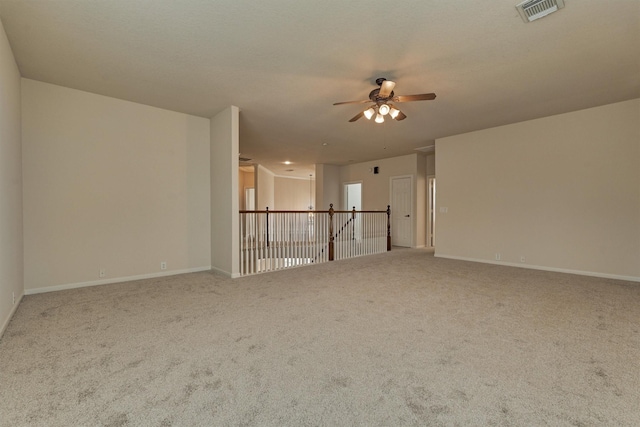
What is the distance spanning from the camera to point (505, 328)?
2.48 metres

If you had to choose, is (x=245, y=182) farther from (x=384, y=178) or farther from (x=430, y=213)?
(x=430, y=213)

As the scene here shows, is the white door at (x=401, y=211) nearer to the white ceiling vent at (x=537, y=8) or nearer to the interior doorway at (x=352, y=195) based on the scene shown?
the interior doorway at (x=352, y=195)

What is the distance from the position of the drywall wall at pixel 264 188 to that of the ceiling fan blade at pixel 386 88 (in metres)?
6.82

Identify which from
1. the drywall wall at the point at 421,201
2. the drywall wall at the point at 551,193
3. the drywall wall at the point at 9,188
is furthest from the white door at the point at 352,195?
the drywall wall at the point at 9,188

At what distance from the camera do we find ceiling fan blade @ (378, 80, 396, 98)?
10.1 ft

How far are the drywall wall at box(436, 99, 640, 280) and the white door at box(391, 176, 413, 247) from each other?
165 cm

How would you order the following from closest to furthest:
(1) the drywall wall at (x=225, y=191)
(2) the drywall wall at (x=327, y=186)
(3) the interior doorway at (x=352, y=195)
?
1. (1) the drywall wall at (x=225, y=191)
2. (2) the drywall wall at (x=327, y=186)
3. (3) the interior doorway at (x=352, y=195)

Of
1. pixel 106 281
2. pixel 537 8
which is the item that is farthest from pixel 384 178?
pixel 106 281

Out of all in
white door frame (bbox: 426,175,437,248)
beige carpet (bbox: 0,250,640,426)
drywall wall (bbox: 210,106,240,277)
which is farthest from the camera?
white door frame (bbox: 426,175,437,248)

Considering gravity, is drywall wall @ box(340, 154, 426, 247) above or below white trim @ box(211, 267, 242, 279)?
above

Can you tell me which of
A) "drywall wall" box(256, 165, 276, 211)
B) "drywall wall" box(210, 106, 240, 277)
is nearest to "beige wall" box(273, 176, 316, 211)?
"drywall wall" box(256, 165, 276, 211)

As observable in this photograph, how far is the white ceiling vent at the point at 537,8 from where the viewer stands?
2.12 m

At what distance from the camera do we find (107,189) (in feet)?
13.0

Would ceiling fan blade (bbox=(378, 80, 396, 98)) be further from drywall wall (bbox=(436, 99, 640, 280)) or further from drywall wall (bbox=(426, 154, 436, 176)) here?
drywall wall (bbox=(426, 154, 436, 176))
